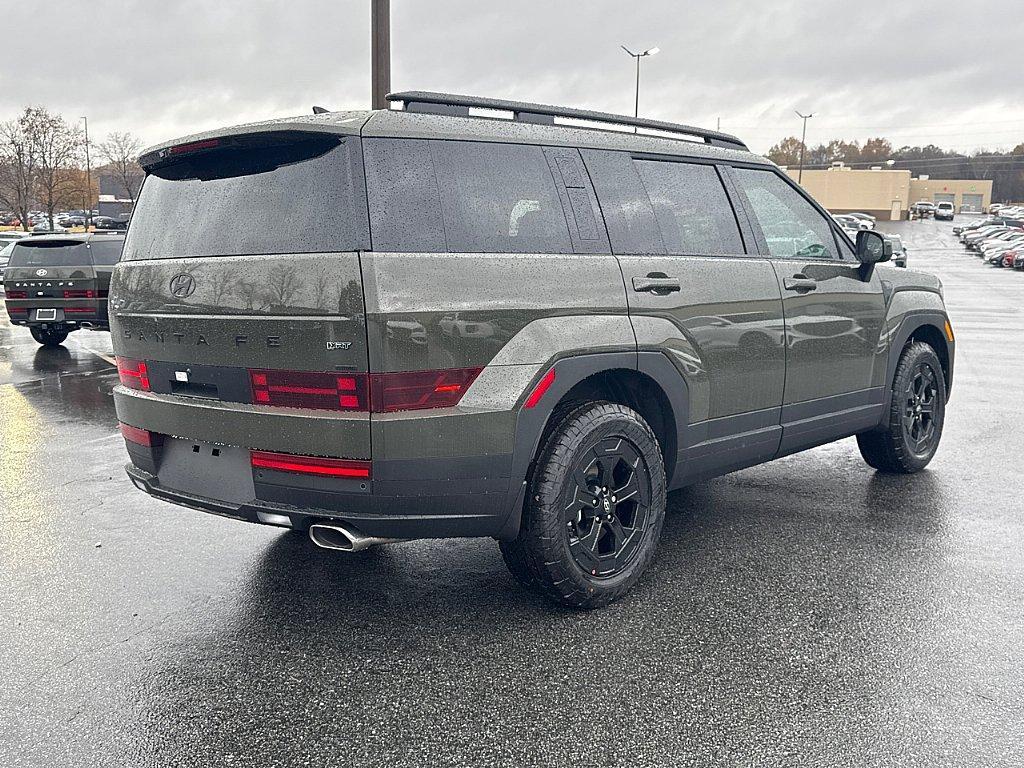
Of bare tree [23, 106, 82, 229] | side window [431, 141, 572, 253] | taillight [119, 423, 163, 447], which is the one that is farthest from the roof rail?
bare tree [23, 106, 82, 229]

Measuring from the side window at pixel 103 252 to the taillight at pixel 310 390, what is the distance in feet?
34.8

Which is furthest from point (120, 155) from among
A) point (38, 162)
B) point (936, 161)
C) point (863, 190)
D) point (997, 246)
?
point (936, 161)

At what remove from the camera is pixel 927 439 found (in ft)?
19.5

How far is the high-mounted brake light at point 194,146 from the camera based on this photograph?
342 cm

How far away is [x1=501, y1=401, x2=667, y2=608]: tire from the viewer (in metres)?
3.50

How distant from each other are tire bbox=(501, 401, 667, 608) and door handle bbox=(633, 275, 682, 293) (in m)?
0.52

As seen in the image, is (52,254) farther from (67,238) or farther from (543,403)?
(543,403)

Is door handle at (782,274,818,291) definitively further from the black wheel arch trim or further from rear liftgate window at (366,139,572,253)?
rear liftgate window at (366,139,572,253)

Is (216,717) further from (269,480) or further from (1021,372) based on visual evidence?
(1021,372)

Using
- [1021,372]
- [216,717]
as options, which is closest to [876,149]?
[1021,372]

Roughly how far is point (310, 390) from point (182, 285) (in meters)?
0.75

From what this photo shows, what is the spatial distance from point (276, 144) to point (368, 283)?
2.36ft

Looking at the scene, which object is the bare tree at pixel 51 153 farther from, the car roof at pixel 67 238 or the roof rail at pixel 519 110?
the roof rail at pixel 519 110

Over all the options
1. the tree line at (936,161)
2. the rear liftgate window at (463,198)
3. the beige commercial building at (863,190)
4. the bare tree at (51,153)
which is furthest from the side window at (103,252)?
the tree line at (936,161)
